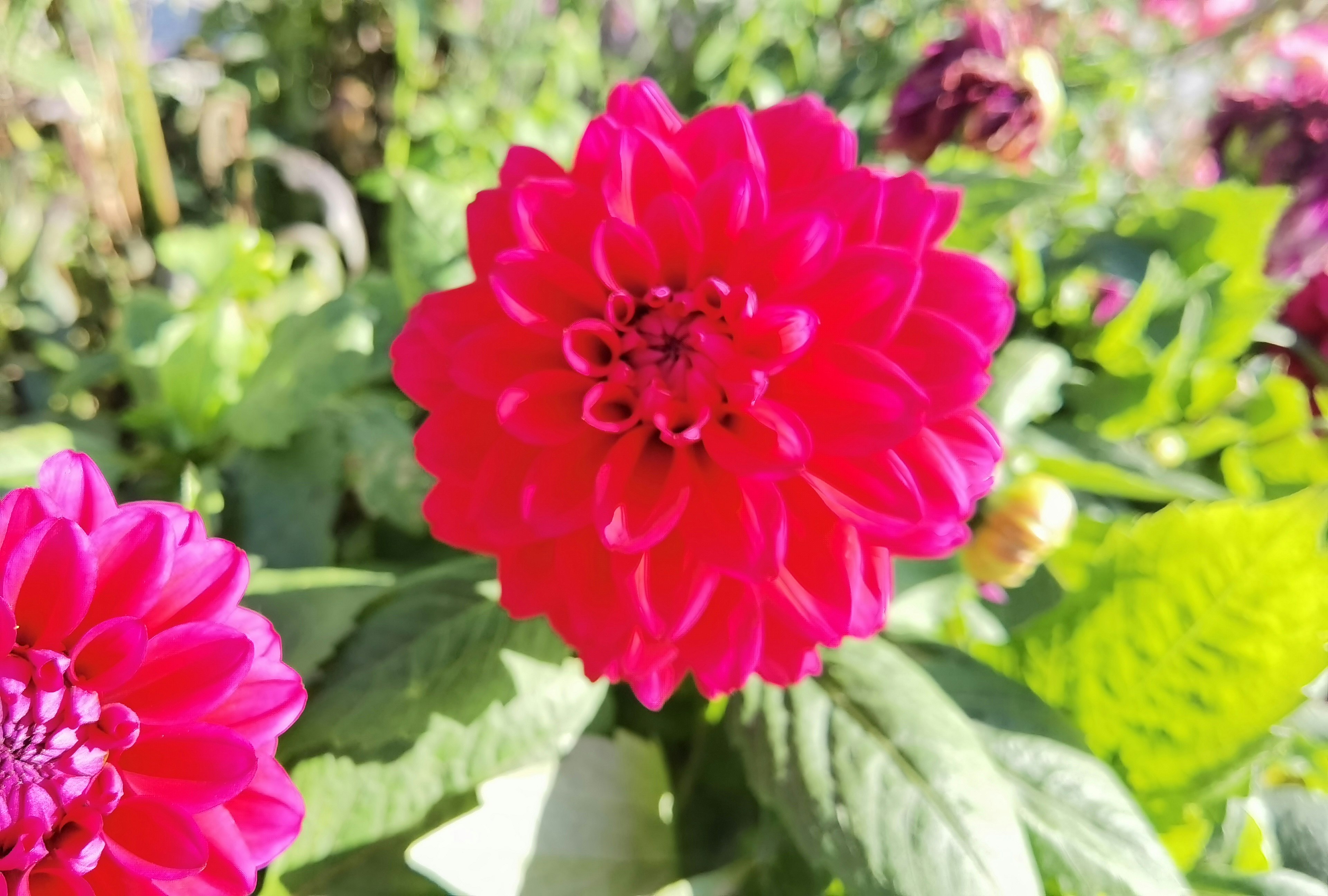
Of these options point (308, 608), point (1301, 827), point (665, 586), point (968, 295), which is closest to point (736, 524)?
point (665, 586)

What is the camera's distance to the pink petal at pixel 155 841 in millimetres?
246

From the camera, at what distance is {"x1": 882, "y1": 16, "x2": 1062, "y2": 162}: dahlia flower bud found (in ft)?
2.11

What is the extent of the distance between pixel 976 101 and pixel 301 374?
1.83 ft

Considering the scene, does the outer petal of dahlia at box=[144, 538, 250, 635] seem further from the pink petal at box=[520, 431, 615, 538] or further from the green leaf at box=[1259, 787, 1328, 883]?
the green leaf at box=[1259, 787, 1328, 883]

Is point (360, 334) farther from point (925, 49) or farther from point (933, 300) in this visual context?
point (925, 49)

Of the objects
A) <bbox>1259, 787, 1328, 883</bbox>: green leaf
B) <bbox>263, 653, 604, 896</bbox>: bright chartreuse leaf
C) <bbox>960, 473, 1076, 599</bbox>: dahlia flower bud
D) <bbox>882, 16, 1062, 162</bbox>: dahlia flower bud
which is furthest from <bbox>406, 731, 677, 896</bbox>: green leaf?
<bbox>882, 16, 1062, 162</bbox>: dahlia flower bud

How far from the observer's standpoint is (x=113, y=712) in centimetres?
26

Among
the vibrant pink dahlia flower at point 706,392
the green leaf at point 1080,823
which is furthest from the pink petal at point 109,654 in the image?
the green leaf at point 1080,823

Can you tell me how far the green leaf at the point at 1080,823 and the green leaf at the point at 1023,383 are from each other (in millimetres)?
193

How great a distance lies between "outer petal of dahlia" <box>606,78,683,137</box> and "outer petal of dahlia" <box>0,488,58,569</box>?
25 centimetres

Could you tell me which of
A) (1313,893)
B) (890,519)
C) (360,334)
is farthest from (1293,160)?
(360,334)

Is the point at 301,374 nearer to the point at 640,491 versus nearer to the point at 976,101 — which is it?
the point at 640,491

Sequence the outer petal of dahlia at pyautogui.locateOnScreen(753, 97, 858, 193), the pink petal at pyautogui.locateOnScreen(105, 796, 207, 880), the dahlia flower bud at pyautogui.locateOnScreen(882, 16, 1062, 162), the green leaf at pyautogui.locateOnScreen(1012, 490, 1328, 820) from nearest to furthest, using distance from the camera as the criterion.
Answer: the pink petal at pyautogui.locateOnScreen(105, 796, 207, 880) < the outer petal of dahlia at pyautogui.locateOnScreen(753, 97, 858, 193) < the green leaf at pyautogui.locateOnScreen(1012, 490, 1328, 820) < the dahlia flower bud at pyautogui.locateOnScreen(882, 16, 1062, 162)

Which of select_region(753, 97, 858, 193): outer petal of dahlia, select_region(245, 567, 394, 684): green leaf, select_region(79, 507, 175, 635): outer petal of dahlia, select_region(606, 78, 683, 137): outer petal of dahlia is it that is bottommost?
select_region(245, 567, 394, 684): green leaf
